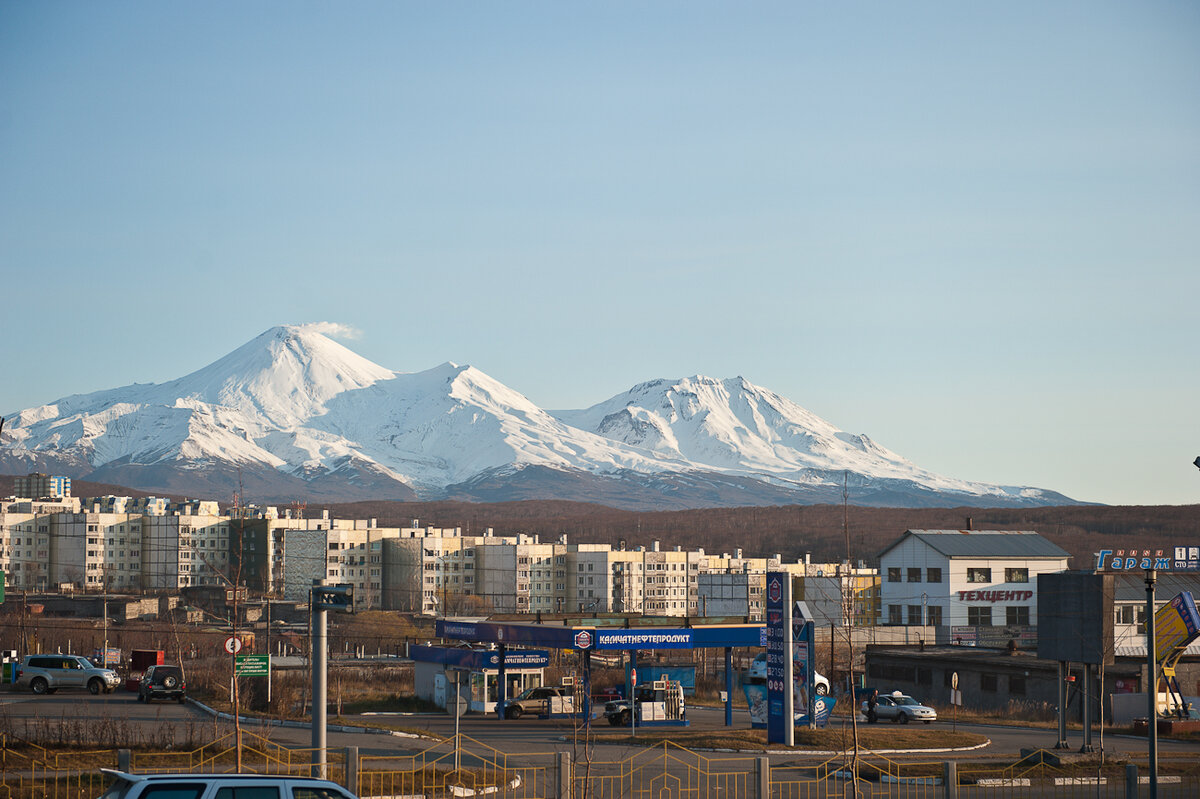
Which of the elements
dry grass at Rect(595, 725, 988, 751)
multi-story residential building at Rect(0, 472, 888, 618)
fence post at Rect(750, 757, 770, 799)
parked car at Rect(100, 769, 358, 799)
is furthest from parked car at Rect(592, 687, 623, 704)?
multi-story residential building at Rect(0, 472, 888, 618)

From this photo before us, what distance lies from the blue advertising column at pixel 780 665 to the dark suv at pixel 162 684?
22.3 m

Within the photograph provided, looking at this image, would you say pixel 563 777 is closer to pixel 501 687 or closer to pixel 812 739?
pixel 812 739

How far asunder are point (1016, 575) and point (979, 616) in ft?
14.2

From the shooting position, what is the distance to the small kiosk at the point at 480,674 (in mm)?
47438

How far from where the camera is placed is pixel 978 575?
284 feet

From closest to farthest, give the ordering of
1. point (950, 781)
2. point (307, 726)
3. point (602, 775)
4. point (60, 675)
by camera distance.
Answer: point (950, 781), point (602, 775), point (307, 726), point (60, 675)

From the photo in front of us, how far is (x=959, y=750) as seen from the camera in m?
36.9

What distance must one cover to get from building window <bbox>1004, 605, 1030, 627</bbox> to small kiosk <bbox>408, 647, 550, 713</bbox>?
47.5 m

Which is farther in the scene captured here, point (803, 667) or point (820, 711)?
point (820, 711)

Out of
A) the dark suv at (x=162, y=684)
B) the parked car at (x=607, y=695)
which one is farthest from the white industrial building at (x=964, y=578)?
the dark suv at (x=162, y=684)

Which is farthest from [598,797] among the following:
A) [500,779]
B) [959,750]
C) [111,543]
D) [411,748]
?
[111,543]

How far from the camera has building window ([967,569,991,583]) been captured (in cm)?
8619

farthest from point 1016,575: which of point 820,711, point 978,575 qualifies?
point 820,711

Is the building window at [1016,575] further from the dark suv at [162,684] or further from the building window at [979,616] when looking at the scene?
the dark suv at [162,684]
